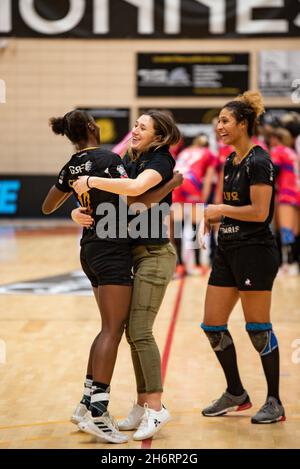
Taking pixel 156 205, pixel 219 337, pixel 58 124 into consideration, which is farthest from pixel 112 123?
pixel 156 205

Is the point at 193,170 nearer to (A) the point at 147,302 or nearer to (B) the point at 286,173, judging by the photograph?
(B) the point at 286,173

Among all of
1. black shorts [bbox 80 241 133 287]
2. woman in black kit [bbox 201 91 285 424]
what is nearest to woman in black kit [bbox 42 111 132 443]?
black shorts [bbox 80 241 133 287]

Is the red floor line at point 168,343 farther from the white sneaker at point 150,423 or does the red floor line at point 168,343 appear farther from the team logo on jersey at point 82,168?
the team logo on jersey at point 82,168

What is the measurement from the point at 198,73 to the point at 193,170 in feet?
25.8

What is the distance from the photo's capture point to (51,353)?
6242 millimetres

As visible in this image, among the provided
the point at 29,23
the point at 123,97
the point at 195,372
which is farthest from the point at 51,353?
the point at 123,97

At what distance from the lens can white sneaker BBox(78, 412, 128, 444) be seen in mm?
4070

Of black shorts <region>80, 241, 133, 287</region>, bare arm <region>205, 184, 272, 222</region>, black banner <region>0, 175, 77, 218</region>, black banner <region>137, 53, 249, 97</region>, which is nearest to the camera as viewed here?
black shorts <region>80, 241, 133, 287</region>

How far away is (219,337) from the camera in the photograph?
4.66 meters

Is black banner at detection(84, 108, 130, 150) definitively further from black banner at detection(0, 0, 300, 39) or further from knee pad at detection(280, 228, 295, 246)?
knee pad at detection(280, 228, 295, 246)

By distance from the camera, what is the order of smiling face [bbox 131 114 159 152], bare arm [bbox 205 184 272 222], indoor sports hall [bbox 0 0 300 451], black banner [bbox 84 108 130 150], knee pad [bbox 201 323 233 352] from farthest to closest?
black banner [bbox 84 108 130 150] → indoor sports hall [bbox 0 0 300 451] → knee pad [bbox 201 323 233 352] → bare arm [bbox 205 184 272 222] → smiling face [bbox 131 114 159 152]

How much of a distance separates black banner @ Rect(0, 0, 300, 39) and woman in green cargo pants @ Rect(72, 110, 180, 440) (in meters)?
11.5

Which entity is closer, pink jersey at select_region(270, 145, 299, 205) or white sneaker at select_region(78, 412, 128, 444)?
white sneaker at select_region(78, 412, 128, 444)
